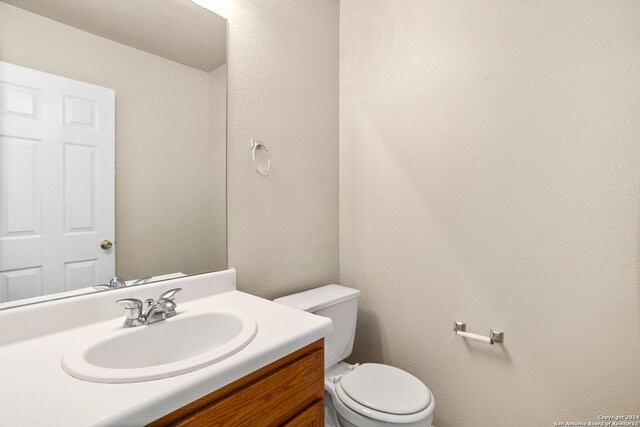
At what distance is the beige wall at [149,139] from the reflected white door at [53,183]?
4cm

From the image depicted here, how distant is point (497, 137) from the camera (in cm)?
131

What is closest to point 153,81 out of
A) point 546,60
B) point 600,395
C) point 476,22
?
point 476,22

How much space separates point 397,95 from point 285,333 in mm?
1315

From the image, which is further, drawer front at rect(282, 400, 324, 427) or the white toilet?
the white toilet

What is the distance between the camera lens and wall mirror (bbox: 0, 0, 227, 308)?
0.86 metres

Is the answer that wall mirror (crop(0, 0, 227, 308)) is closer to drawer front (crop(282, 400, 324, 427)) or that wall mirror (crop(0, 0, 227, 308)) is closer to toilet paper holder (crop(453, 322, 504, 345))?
drawer front (crop(282, 400, 324, 427))

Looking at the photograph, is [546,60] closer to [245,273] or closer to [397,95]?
[397,95]

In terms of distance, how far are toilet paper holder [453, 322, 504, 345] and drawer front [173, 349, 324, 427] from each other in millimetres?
788

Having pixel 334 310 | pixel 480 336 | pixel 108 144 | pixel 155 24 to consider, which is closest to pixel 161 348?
pixel 108 144

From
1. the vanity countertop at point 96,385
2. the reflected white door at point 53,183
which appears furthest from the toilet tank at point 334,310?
the reflected white door at point 53,183

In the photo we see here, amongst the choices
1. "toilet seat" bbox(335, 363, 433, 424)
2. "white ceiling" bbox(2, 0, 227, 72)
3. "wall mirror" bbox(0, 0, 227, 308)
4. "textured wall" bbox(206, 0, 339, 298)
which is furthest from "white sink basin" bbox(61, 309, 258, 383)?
"white ceiling" bbox(2, 0, 227, 72)

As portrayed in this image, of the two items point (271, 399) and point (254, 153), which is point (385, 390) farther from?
point (254, 153)

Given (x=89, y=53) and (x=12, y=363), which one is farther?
(x=89, y=53)

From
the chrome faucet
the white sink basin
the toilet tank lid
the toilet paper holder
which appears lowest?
the toilet paper holder
